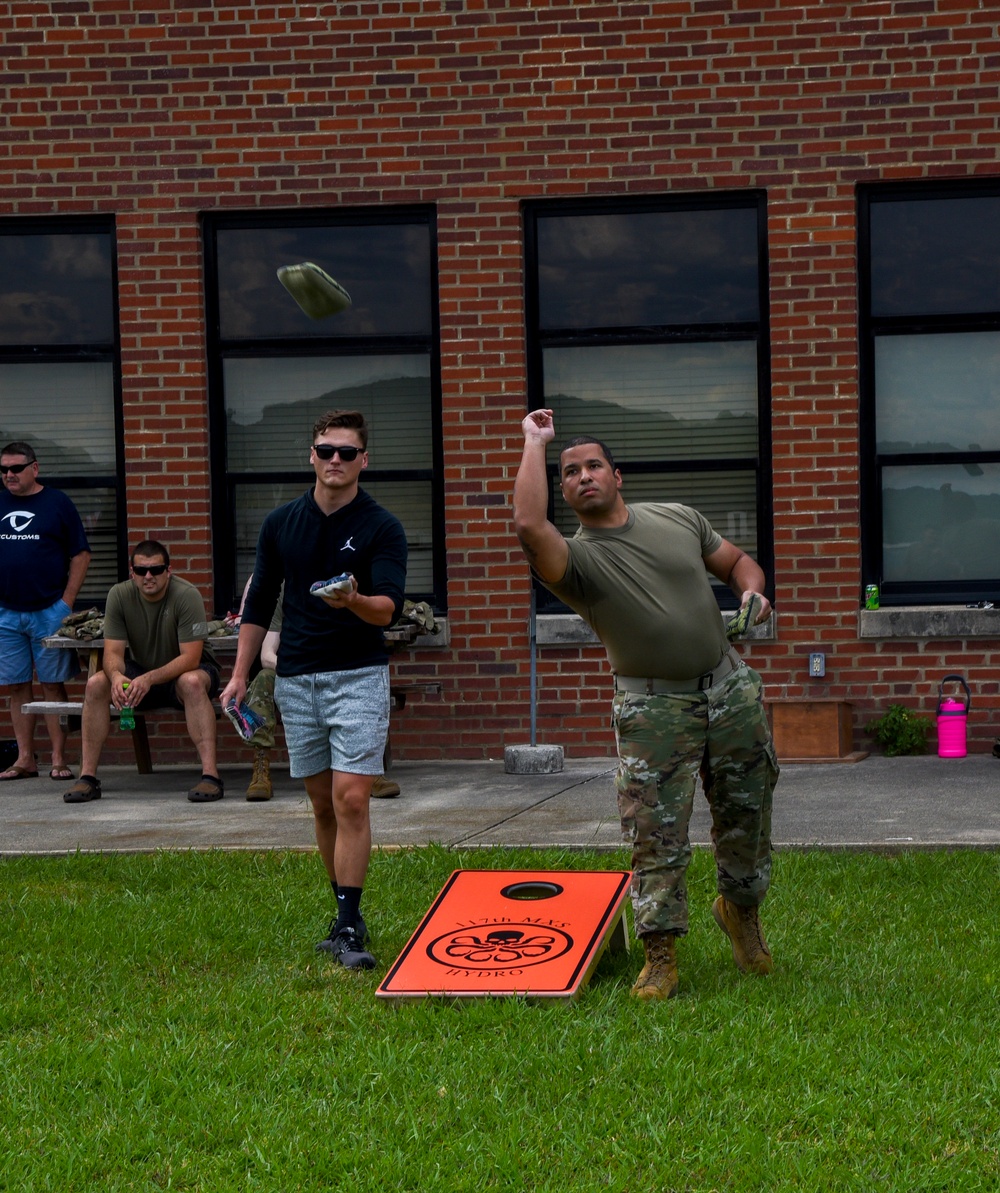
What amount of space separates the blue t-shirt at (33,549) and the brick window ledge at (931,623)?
555 cm

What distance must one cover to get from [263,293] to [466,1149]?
8359 millimetres

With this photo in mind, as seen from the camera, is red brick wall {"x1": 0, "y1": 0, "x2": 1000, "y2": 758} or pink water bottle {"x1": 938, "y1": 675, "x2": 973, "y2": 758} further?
red brick wall {"x1": 0, "y1": 0, "x2": 1000, "y2": 758}

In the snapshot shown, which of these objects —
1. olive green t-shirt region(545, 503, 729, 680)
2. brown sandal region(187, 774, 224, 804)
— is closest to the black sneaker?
olive green t-shirt region(545, 503, 729, 680)

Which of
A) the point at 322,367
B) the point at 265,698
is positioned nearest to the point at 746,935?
the point at 265,698

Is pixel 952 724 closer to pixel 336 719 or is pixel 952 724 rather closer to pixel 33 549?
pixel 336 719

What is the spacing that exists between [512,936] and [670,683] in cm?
109

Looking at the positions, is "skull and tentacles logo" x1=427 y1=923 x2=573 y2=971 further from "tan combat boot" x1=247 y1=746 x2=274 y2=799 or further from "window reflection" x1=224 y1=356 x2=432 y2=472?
"window reflection" x1=224 y1=356 x2=432 y2=472

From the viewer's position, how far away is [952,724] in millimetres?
10484

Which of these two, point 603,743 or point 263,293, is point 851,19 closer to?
point 263,293

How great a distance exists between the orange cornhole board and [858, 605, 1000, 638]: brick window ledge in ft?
17.1

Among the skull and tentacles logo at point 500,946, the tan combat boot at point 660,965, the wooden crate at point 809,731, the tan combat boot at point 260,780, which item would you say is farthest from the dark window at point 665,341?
the tan combat boot at point 660,965

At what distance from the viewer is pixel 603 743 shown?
1095 centimetres

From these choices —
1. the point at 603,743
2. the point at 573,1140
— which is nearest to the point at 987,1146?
the point at 573,1140

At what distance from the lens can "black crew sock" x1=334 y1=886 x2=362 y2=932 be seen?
592cm
